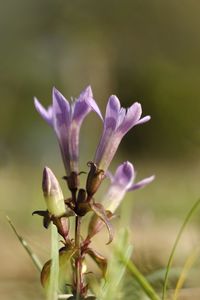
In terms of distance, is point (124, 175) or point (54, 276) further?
point (124, 175)

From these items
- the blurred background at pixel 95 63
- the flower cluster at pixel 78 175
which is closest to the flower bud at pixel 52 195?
the flower cluster at pixel 78 175

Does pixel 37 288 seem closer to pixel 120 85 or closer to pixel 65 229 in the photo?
pixel 65 229

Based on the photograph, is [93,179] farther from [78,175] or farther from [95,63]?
[95,63]

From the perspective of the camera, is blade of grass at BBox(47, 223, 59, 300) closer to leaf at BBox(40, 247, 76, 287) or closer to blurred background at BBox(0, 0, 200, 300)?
leaf at BBox(40, 247, 76, 287)

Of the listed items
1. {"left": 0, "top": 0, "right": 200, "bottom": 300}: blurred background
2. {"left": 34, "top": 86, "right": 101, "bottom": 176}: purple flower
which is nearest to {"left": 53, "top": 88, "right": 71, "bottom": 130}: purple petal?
{"left": 34, "top": 86, "right": 101, "bottom": 176}: purple flower

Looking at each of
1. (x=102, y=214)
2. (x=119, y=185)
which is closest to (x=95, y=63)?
(x=119, y=185)

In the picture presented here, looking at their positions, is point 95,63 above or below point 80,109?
below

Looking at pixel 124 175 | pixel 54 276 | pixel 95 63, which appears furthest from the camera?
pixel 95 63

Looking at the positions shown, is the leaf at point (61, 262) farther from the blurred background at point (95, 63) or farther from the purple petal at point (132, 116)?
the blurred background at point (95, 63)
